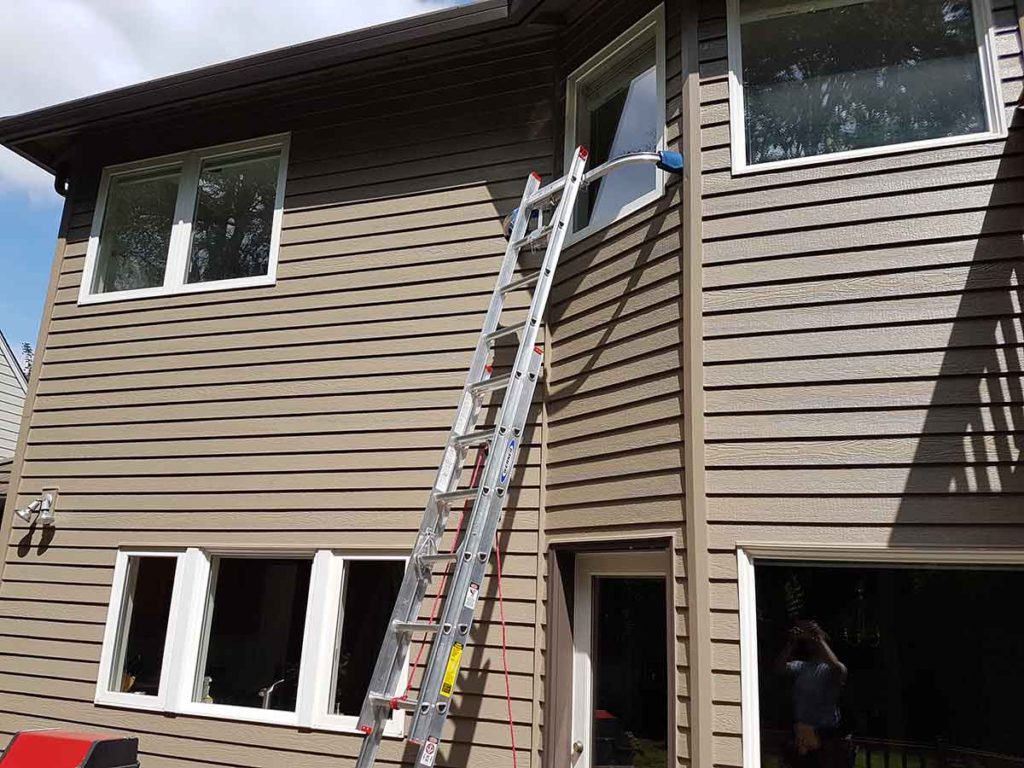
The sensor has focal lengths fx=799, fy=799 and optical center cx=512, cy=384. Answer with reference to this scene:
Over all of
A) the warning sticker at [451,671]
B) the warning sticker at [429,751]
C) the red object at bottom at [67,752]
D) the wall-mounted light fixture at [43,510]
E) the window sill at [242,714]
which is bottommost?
the red object at bottom at [67,752]

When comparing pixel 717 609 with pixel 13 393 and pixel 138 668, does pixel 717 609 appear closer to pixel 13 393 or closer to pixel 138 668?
pixel 138 668

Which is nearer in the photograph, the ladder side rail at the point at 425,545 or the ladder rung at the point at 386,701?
the ladder rung at the point at 386,701

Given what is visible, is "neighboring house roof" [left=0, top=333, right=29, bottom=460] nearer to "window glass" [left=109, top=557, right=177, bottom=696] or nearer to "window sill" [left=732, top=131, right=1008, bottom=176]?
"window glass" [left=109, top=557, right=177, bottom=696]

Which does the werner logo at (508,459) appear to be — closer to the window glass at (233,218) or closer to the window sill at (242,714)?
the window sill at (242,714)

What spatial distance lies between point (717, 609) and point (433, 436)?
2.03 meters

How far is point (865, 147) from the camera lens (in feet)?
12.1

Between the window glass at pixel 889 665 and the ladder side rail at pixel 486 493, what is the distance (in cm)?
121

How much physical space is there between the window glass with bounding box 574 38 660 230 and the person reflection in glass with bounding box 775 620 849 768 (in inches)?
91.2

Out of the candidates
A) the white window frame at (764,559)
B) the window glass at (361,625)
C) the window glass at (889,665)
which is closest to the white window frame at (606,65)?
the white window frame at (764,559)

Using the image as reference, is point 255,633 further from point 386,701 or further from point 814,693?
point 814,693

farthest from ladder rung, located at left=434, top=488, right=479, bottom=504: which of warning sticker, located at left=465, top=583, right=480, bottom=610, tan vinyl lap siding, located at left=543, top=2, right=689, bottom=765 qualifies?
tan vinyl lap siding, located at left=543, top=2, right=689, bottom=765

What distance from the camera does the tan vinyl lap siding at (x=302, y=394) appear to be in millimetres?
4828

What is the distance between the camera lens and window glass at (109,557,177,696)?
16.8 feet

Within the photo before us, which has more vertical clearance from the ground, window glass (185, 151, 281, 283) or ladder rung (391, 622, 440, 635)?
window glass (185, 151, 281, 283)
